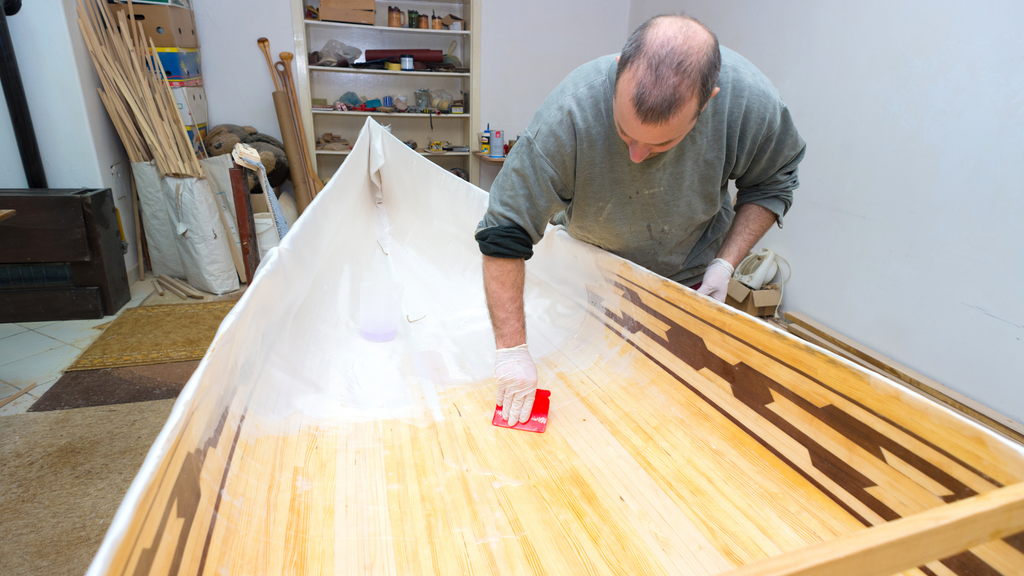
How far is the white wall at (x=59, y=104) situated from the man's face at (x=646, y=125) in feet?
10.8

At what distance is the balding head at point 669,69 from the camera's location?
90 cm

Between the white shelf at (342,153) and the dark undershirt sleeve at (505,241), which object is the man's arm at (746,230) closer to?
the dark undershirt sleeve at (505,241)

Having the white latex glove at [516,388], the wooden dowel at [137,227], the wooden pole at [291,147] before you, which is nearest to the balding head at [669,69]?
the white latex glove at [516,388]

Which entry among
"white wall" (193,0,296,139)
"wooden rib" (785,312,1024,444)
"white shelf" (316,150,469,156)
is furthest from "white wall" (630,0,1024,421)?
"white wall" (193,0,296,139)

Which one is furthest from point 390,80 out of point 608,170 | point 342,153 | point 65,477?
point 608,170

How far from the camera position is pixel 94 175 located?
2949 mm

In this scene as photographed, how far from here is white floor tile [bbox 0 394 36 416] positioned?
6.41ft

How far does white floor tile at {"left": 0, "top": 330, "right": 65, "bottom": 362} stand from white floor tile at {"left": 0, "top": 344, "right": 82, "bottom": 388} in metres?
0.05

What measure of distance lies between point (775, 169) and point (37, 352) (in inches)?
127

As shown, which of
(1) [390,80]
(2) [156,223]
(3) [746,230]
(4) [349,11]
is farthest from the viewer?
(1) [390,80]

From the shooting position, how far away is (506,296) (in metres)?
1.20

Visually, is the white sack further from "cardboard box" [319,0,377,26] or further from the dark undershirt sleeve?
the dark undershirt sleeve

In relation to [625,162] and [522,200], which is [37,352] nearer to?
[522,200]

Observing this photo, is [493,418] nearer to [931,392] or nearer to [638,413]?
[638,413]
